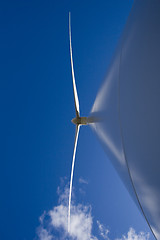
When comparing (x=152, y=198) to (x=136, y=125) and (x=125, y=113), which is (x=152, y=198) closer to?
(x=136, y=125)

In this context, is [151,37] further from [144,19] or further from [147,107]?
[147,107]

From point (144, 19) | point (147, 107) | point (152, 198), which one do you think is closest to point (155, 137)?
point (147, 107)

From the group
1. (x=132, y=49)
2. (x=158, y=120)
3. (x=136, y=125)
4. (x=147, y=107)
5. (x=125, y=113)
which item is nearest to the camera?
(x=158, y=120)

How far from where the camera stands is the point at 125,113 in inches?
86.1

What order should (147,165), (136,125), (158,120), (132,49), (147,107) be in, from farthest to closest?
(132,49), (136,125), (147,165), (147,107), (158,120)

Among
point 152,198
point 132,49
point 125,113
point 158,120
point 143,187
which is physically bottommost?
point 152,198

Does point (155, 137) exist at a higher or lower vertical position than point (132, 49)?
lower

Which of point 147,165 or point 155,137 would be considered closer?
point 155,137

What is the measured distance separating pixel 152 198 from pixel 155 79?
1101 millimetres

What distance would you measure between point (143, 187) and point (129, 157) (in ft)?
1.25

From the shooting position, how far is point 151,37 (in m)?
1.58

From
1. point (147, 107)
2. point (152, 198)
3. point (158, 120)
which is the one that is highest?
point (147, 107)

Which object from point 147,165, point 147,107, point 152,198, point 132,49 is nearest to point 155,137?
point 147,107

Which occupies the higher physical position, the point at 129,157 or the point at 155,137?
the point at 129,157
